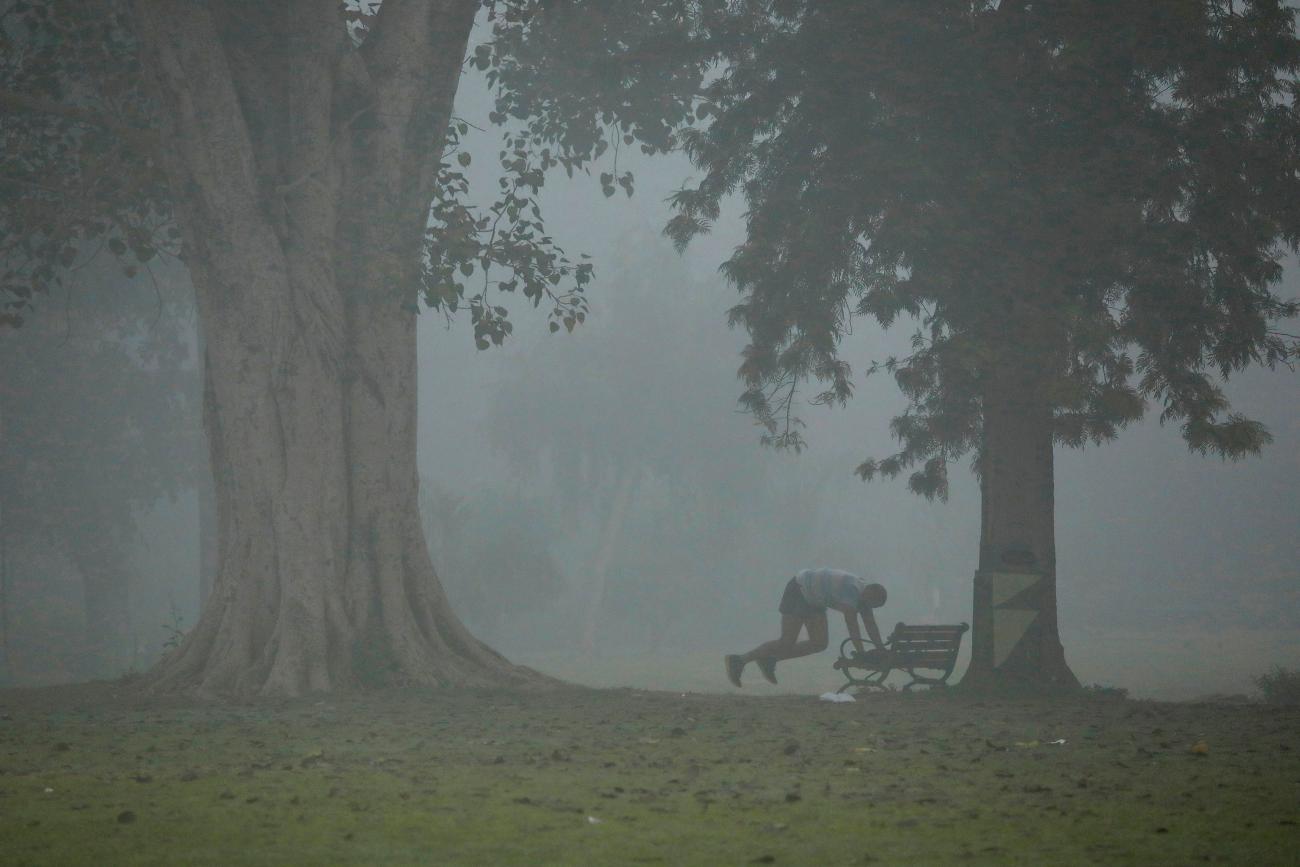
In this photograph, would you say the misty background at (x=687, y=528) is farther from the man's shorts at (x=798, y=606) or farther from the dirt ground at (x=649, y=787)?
the dirt ground at (x=649, y=787)

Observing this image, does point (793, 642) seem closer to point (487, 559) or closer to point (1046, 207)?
point (1046, 207)

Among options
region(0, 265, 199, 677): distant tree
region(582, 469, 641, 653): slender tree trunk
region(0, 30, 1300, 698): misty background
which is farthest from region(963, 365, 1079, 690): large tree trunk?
region(582, 469, 641, 653): slender tree trunk

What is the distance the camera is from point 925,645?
14.4 meters

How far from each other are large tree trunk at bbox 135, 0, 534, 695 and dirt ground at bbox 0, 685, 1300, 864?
2.33 metres

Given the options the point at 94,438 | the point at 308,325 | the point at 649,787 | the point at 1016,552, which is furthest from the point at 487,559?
the point at 649,787

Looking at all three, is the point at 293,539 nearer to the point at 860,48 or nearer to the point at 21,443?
the point at 860,48

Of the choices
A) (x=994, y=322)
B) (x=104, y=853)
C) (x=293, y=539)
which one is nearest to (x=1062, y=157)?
(x=994, y=322)

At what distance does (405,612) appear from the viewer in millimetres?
13352

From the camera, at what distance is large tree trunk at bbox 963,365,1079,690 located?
13.5m

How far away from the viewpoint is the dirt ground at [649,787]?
188 inches

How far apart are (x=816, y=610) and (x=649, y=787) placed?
28.1 feet

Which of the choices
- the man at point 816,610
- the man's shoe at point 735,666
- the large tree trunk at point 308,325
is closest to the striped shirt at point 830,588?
the man at point 816,610

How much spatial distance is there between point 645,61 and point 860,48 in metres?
3.25

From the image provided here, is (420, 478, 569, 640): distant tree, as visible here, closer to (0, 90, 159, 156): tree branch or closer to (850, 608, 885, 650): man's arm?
(0, 90, 159, 156): tree branch
